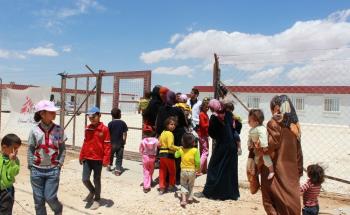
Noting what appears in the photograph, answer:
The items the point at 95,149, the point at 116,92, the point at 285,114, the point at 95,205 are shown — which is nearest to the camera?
the point at 285,114

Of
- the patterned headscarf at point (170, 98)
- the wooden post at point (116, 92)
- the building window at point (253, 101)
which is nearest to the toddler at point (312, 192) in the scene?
the patterned headscarf at point (170, 98)

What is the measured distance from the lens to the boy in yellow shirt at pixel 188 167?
629 centimetres

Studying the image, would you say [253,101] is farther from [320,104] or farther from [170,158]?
[170,158]

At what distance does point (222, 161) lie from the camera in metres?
6.59

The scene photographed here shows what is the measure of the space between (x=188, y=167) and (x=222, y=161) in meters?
0.64

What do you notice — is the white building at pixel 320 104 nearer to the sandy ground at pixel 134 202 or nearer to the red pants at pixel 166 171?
the sandy ground at pixel 134 202

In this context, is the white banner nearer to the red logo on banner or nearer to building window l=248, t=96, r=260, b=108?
the red logo on banner

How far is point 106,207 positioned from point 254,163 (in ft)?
9.54

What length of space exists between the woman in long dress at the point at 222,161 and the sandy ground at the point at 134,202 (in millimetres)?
179

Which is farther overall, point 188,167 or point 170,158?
point 170,158

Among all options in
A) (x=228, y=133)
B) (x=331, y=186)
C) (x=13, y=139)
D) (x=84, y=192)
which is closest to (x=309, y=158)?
(x=331, y=186)

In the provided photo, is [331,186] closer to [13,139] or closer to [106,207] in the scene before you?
[106,207]

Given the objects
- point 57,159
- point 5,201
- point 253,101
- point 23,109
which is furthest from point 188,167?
point 253,101

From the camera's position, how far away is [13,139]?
4.56m
